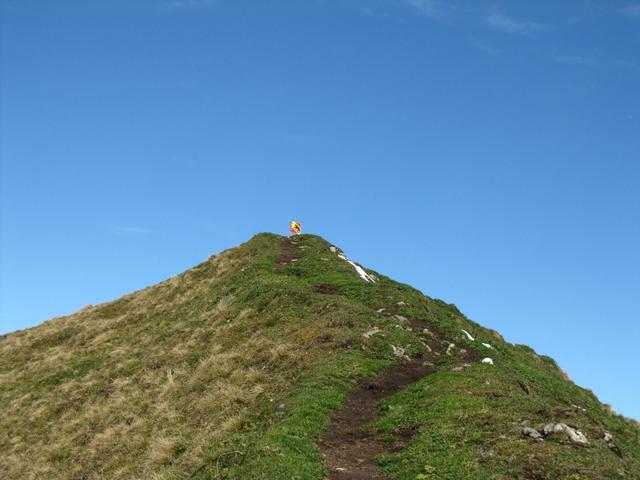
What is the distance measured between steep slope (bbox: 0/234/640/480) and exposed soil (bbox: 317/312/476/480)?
0.26ft

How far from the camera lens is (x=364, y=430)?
21422mm

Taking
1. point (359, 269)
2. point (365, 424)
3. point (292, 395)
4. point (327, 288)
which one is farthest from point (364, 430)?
point (359, 269)

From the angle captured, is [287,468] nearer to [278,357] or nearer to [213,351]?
[278,357]

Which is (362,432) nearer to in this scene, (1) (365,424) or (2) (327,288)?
(1) (365,424)

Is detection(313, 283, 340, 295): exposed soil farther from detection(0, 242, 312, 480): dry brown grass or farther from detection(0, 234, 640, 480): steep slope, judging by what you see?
detection(0, 242, 312, 480): dry brown grass

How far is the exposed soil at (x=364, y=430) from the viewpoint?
59.8ft

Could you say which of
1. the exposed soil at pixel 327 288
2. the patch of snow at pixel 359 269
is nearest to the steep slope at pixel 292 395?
the exposed soil at pixel 327 288

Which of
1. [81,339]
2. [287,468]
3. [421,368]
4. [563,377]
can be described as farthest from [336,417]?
[81,339]

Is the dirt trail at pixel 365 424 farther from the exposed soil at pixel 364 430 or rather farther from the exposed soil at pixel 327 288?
the exposed soil at pixel 327 288

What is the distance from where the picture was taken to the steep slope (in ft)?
60.1

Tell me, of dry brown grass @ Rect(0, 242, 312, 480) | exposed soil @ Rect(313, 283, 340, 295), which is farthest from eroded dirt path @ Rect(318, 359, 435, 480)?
exposed soil @ Rect(313, 283, 340, 295)

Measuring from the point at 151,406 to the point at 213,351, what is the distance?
15.6 feet

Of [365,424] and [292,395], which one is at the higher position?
[292,395]

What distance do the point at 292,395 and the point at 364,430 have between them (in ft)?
12.5
